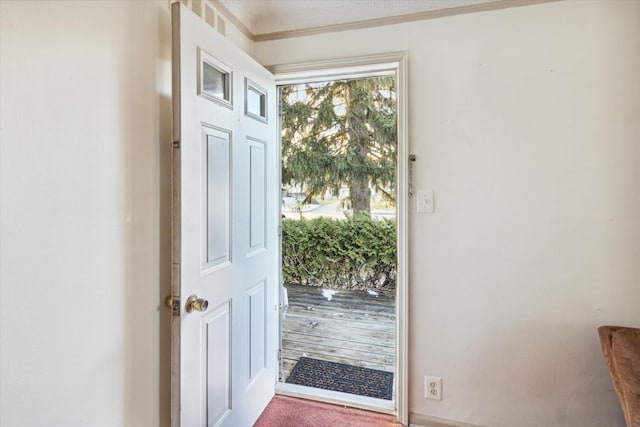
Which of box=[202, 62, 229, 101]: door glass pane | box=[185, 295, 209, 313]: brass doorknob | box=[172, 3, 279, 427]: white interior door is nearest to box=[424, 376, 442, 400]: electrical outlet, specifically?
box=[172, 3, 279, 427]: white interior door

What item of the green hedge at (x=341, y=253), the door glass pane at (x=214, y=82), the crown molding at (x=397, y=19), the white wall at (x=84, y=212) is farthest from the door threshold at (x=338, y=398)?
the green hedge at (x=341, y=253)

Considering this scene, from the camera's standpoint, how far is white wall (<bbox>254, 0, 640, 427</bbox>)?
1.54 m

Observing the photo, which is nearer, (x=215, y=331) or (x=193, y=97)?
(x=193, y=97)

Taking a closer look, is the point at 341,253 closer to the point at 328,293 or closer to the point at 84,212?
the point at 328,293

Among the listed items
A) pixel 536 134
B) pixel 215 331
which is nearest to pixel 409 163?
pixel 536 134

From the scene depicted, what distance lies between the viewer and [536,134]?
1.62 m

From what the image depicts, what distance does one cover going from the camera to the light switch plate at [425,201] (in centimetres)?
175

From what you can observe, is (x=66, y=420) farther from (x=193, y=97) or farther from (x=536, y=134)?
(x=536, y=134)

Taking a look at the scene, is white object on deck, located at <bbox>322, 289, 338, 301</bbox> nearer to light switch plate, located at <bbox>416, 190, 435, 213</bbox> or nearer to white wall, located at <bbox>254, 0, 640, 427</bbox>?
white wall, located at <bbox>254, 0, 640, 427</bbox>

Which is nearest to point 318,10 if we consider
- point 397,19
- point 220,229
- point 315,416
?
point 397,19

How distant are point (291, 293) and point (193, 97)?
3510 millimetres

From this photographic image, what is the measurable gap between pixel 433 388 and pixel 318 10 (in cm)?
214

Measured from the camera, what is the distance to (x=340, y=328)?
3.38 m

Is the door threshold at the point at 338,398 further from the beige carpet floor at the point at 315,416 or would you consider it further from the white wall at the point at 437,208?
the white wall at the point at 437,208
